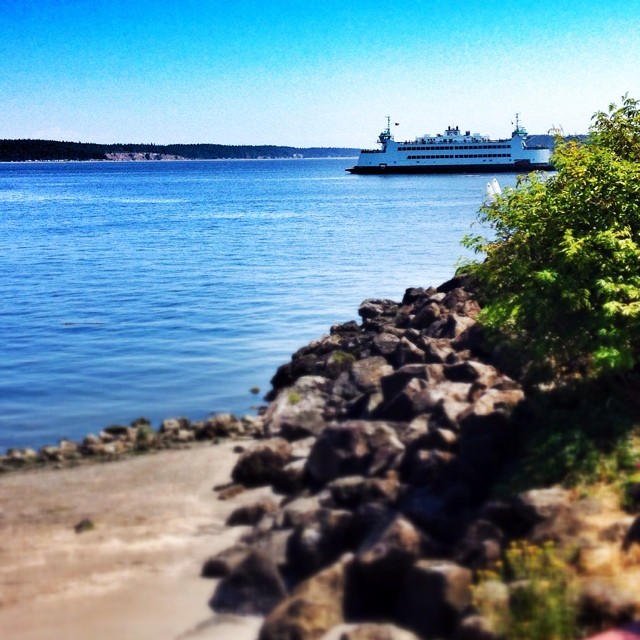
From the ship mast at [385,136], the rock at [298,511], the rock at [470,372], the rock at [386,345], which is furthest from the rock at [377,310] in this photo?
the ship mast at [385,136]

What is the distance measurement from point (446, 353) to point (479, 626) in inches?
418

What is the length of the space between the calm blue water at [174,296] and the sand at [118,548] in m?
3.97

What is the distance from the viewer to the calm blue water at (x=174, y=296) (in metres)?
21.1

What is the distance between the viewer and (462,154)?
543 feet

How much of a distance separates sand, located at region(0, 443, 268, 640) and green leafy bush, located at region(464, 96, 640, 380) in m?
5.71

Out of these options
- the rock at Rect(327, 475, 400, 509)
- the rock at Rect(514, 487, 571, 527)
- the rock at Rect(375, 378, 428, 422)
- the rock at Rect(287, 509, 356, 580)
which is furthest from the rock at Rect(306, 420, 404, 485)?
the rock at Rect(514, 487, 571, 527)

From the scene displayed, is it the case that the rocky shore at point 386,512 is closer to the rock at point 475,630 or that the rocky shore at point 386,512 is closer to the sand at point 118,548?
the rock at point 475,630

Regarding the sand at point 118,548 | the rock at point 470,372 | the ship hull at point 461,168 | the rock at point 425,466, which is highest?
the ship hull at point 461,168

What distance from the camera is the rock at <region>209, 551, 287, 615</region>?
383 inches

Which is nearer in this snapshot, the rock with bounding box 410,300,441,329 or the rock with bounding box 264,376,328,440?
the rock with bounding box 264,376,328,440

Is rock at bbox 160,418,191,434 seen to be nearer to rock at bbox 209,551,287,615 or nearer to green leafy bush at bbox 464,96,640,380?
green leafy bush at bbox 464,96,640,380

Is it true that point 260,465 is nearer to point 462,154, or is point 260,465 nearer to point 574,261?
point 574,261

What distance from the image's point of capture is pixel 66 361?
25.2m

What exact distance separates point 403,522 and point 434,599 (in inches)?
46.2
